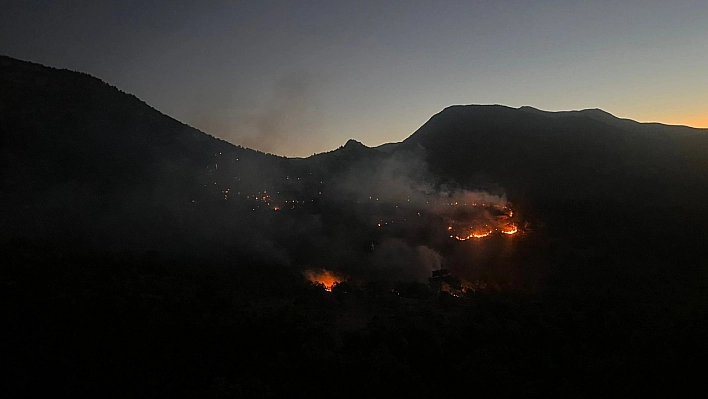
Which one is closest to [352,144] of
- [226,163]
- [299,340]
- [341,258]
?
[226,163]

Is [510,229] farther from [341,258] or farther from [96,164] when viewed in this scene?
[96,164]

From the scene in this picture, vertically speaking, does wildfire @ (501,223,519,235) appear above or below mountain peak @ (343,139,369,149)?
below

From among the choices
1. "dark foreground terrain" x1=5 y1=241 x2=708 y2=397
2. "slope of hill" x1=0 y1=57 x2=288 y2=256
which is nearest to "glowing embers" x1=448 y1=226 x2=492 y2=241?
"dark foreground terrain" x1=5 y1=241 x2=708 y2=397

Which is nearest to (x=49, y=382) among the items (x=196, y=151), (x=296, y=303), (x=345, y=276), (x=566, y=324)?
(x=296, y=303)

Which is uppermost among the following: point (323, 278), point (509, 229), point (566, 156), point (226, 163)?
point (566, 156)

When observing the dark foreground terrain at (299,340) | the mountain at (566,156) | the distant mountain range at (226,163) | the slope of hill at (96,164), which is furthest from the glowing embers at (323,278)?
the mountain at (566,156)

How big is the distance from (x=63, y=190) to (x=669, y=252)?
81.5m

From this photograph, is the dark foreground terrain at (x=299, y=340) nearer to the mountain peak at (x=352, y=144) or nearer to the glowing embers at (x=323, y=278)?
the glowing embers at (x=323, y=278)

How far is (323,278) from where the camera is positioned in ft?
184

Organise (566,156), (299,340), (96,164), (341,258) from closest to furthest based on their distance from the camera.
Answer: (299,340) < (96,164) < (341,258) < (566,156)

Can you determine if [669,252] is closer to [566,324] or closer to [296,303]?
[566,324]

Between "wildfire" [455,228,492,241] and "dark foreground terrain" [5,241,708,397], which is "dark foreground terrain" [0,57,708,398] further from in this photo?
"wildfire" [455,228,492,241]

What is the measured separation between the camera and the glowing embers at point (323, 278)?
54656 mm

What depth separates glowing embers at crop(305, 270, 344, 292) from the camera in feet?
179
